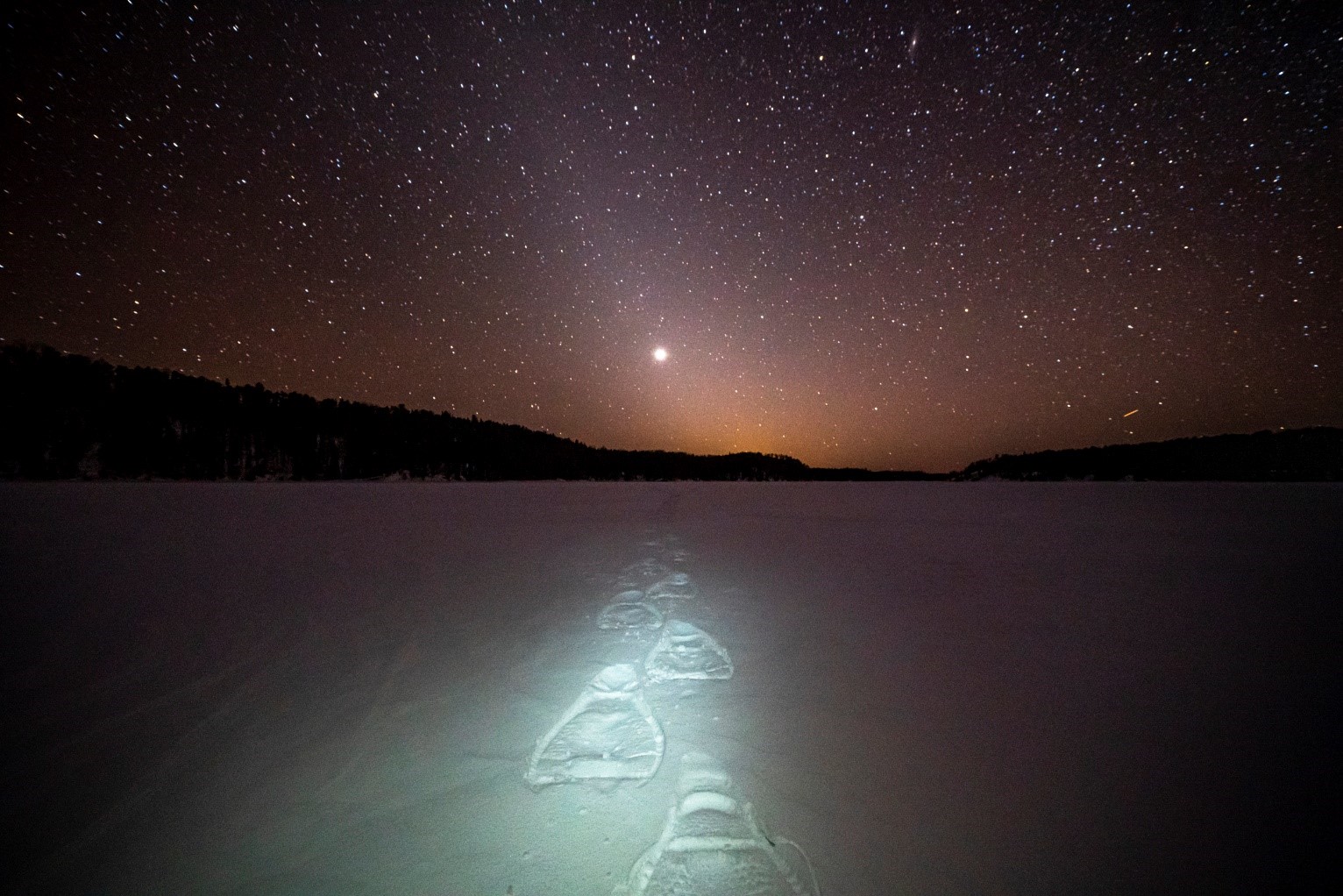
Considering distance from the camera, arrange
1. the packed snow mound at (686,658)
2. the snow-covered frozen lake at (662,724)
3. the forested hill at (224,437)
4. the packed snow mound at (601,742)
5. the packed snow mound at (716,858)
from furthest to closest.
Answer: the forested hill at (224,437) → the packed snow mound at (686,658) → the packed snow mound at (601,742) → the snow-covered frozen lake at (662,724) → the packed snow mound at (716,858)

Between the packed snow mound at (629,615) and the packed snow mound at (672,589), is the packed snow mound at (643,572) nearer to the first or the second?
the packed snow mound at (672,589)

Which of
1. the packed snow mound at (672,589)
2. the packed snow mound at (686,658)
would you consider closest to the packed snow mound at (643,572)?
the packed snow mound at (672,589)

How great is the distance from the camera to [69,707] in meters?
3.16

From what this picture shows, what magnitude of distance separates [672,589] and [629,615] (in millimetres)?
1182

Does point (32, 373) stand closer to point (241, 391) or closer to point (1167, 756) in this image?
point (241, 391)

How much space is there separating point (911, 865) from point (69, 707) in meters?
5.23

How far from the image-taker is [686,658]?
12.9 feet

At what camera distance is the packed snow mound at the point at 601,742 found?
2422mm

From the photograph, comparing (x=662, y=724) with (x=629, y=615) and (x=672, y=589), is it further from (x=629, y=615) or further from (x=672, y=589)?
(x=672, y=589)

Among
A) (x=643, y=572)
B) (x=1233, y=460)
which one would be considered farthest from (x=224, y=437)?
(x=1233, y=460)

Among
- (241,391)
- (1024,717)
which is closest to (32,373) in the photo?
(241,391)

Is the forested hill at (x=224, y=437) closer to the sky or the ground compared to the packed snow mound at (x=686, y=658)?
closer to the sky

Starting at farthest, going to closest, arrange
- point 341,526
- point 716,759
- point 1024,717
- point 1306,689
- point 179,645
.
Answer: point 341,526, point 179,645, point 1306,689, point 1024,717, point 716,759

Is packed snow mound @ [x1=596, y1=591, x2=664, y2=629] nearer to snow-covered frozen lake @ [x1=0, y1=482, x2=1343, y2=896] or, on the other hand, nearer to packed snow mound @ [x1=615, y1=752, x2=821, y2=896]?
snow-covered frozen lake @ [x1=0, y1=482, x2=1343, y2=896]
